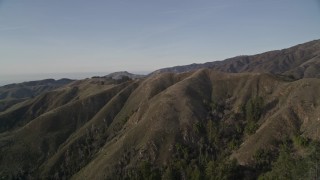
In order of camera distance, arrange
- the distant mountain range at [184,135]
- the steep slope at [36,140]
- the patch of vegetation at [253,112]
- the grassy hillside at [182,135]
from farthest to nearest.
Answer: the steep slope at [36,140] < the patch of vegetation at [253,112] < the grassy hillside at [182,135] < the distant mountain range at [184,135]

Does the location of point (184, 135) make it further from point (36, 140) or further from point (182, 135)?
point (36, 140)

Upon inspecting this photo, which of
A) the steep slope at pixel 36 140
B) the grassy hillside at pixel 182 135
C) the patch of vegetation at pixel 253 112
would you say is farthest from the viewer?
the steep slope at pixel 36 140

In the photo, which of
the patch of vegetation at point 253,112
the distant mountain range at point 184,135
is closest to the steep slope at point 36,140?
the distant mountain range at point 184,135

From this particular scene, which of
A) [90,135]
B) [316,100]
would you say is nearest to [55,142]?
[90,135]

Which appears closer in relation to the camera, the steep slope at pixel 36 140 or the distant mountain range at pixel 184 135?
the distant mountain range at pixel 184 135

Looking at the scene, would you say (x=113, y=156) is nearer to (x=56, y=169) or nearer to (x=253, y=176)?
(x=56, y=169)

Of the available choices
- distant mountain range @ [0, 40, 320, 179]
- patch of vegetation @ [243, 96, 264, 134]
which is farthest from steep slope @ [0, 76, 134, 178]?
patch of vegetation @ [243, 96, 264, 134]

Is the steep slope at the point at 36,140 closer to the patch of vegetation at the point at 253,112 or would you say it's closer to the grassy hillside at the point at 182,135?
the grassy hillside at the point at 182,135

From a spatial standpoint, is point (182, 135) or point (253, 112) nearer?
point (182, 135)

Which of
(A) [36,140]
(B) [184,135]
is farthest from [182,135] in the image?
(A) [36,140]

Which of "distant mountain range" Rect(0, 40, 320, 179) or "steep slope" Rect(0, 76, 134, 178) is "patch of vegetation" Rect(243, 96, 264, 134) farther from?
"steep slope" Rect(0, 76, 134, 178)
